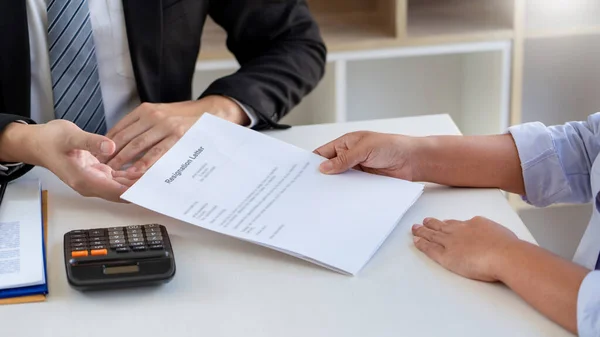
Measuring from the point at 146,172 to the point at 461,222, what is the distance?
37 cm

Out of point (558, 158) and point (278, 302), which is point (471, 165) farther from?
point (278, 302)

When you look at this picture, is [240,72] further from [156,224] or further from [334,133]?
[156,224]

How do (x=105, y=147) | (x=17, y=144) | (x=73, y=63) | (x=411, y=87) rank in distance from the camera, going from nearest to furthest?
(x=105, y=147), (x=17, y=144), (x=73, y=63), (x=411, y=87)

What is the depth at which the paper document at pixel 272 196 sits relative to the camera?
84cm

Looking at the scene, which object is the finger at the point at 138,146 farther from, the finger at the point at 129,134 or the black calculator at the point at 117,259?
the black calculator at the point at 117,259

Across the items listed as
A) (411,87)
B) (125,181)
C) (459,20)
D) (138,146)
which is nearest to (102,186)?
(125,181)

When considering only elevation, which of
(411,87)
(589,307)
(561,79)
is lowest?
(411,87)

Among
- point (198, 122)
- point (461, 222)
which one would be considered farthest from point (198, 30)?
point (461, 222)

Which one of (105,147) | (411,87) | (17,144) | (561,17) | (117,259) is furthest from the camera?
(411,87)

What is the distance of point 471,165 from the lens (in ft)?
3.25

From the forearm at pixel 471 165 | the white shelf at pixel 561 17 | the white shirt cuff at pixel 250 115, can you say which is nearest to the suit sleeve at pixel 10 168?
the white shirt cuff at pixel 250 115

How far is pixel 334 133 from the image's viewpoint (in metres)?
1.18

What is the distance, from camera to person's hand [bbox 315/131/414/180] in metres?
0.96

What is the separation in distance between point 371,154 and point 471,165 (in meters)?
0.13
